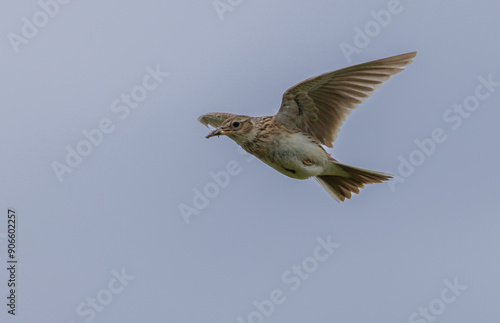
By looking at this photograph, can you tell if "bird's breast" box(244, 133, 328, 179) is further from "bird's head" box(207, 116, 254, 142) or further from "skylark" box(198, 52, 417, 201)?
"bird's head" box(207, 116, 254, 142)

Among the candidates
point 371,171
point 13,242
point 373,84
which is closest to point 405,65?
point 373,84

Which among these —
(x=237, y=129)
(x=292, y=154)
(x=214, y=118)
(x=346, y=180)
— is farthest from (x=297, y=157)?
(x=214, y=118)

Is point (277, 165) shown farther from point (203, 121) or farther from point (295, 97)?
point (203, 121)

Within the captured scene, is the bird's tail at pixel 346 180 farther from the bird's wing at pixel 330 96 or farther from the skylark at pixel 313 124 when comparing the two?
the bird's wing at pixel 330 96

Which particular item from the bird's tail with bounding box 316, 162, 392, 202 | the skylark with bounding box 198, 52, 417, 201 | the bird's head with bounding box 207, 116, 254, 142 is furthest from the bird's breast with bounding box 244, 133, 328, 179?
the bird's tail with bounding box 316, 162, 392, 202

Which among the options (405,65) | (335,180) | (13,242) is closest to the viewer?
(405,65)

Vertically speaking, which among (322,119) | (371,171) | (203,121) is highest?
(203,121)
